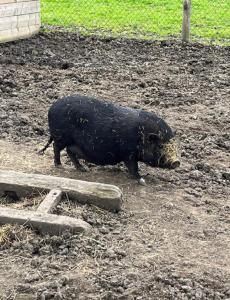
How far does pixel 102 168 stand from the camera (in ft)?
17.7

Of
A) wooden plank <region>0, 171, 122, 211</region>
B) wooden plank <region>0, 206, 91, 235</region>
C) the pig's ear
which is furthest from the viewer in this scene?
the pig's ear

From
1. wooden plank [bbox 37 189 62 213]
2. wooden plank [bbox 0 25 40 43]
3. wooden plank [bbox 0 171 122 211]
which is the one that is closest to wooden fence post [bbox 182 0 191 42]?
wooden plank [bbox 0 25 40 43]

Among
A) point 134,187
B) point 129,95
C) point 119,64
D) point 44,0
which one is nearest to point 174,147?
point 134,187

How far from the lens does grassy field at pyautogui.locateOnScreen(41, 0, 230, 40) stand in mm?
12008

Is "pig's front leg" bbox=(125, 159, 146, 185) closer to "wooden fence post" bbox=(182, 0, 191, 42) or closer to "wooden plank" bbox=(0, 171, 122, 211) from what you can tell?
"wooden plank" bbox=(0, 171, 122, 211)

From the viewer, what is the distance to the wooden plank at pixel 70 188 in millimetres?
4383

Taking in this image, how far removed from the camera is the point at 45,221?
3.95 m

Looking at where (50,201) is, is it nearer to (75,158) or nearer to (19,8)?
(75,158)

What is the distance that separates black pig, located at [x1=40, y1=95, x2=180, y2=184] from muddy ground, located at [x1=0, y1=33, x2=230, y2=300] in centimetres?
20

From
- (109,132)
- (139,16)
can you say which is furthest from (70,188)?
(139,16)

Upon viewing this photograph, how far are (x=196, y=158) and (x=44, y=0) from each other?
36.6 ft

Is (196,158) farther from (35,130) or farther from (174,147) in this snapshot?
(35,130)

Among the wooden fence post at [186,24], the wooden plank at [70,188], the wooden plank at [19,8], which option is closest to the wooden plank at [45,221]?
the wooden plank at [70,188]

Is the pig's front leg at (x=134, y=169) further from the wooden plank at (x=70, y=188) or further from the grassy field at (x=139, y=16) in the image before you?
the grassy field at (x=139, y=16)
